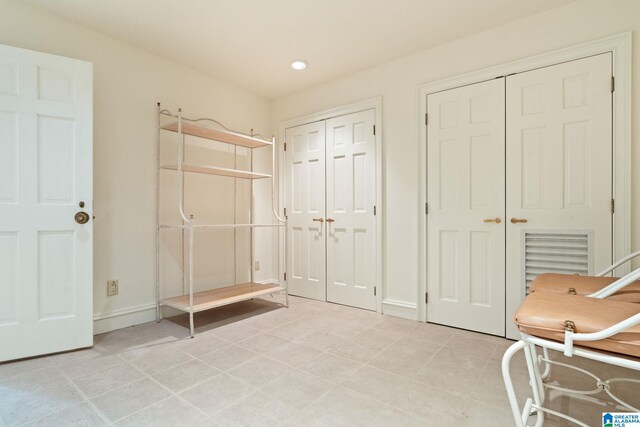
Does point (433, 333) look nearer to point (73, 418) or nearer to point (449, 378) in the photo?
point (449, 378)

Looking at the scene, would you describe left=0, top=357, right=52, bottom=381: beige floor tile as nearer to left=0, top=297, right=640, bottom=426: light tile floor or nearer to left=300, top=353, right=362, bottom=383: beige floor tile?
left=0, top=297, right=640, bottom=426: light tile floor

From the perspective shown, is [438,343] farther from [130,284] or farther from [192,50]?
[192,50]

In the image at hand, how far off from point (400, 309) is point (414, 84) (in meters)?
2.08

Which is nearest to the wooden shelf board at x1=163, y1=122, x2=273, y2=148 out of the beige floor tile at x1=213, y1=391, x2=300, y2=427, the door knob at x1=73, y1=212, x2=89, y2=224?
the door knob at x1=73, y1=212, x2=89, y2=224

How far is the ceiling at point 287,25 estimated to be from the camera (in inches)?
87.9

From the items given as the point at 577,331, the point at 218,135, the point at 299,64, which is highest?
the point at 299,64

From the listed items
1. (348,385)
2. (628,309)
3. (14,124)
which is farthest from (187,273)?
(628,309)

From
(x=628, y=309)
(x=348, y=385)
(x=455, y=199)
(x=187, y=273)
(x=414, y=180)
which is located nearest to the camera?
(x=628, y=309)

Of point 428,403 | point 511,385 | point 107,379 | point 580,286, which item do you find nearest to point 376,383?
point 428,403

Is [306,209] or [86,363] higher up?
[306,209]

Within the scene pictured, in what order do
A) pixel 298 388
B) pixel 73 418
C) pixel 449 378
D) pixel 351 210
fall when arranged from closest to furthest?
pixel 73 418 < pixel 298 388 < pixel 449 378 < pixel 351 210

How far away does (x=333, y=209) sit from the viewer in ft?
11.4

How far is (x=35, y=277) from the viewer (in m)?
2.10

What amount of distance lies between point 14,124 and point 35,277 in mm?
991
